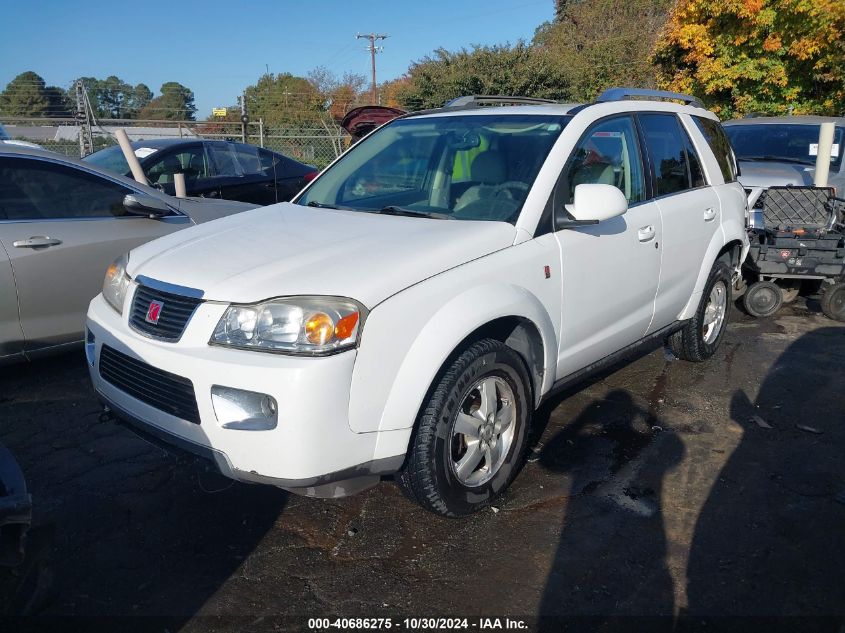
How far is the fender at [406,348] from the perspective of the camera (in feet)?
8.71

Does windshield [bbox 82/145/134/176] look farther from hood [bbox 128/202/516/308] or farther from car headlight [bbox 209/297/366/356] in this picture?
car headlight [bbox 209/297/366/356]

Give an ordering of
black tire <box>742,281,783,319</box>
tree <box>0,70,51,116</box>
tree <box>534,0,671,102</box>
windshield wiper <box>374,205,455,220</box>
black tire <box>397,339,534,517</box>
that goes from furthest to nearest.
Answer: tree <box>534,0,671,102</box>
tree <box>0,70,51,116</box>
black tire <box>742,281,783,319</box>
windshield wiper <box>374,205,455,220</box>
black tire <box>397,339,534,517</box>

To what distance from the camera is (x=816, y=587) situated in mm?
2820

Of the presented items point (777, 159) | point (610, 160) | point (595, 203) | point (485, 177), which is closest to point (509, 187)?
point (485, 177)

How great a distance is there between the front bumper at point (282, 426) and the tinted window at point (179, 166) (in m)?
6.02

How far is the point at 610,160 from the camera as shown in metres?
4.07

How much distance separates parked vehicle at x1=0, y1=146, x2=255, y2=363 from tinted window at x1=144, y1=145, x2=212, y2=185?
336 cm

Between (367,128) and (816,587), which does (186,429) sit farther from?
(367,128)

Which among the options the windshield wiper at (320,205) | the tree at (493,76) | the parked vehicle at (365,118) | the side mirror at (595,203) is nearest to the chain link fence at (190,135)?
the tree at (493,76)

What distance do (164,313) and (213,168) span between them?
6161mm

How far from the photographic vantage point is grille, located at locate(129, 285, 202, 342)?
9.36 feet

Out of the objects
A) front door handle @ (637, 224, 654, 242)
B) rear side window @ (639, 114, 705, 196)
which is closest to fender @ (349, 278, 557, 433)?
front door handle @ (637, 224, 654, 242)

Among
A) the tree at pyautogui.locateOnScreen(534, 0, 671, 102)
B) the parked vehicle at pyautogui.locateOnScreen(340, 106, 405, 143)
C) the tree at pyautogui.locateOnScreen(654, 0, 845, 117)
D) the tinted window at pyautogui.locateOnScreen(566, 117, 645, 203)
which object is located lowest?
the tinted window at pyautogui.locateOnScreen(566, 117, 645, 203)

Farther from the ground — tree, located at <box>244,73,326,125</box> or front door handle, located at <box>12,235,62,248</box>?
tree, located at <box>244,73,326,125</box>
